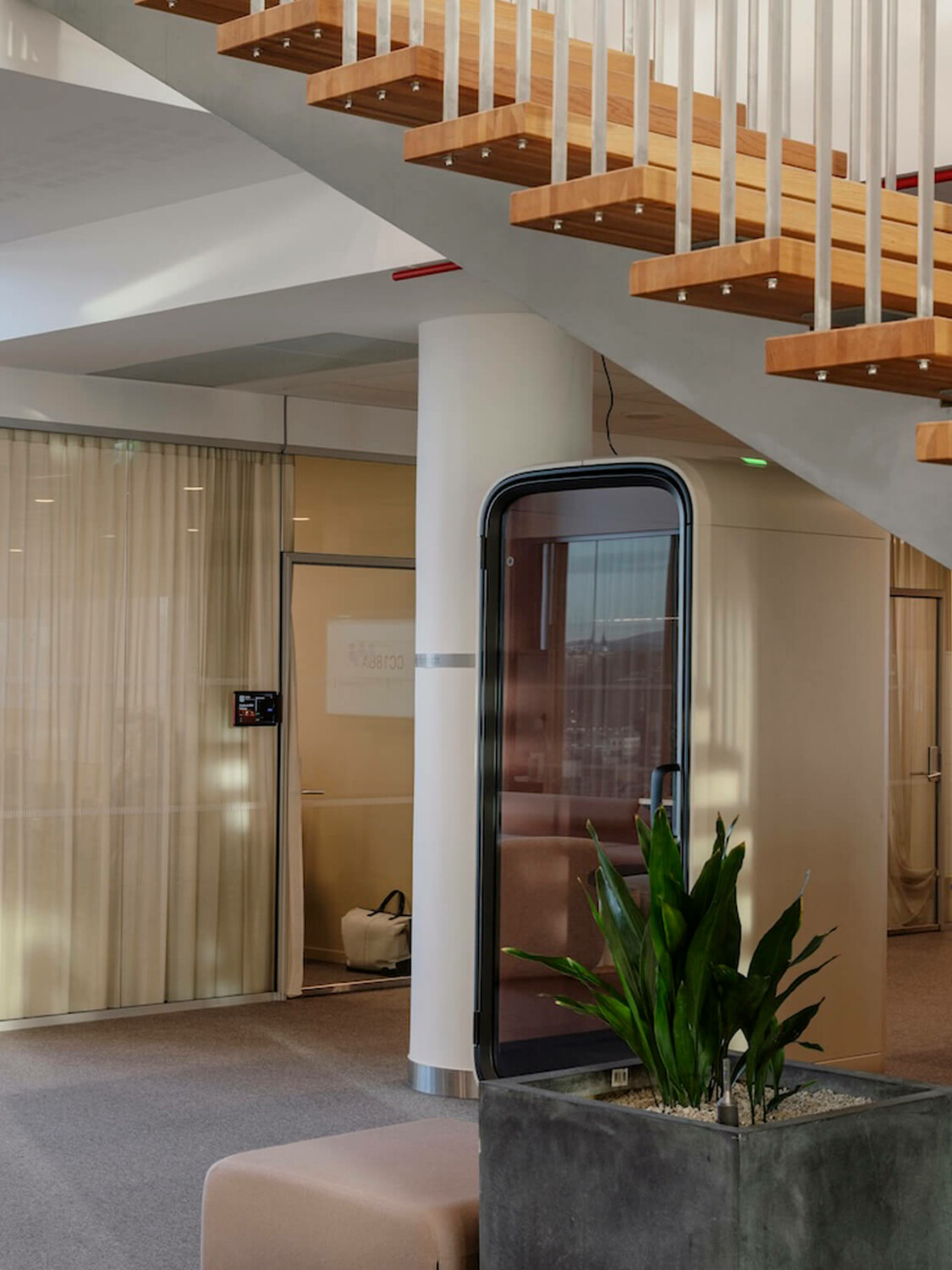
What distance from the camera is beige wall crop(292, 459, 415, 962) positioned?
793 cm

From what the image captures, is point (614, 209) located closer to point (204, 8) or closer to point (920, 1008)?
point (204, 8)

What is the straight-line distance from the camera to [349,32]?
2.76 m

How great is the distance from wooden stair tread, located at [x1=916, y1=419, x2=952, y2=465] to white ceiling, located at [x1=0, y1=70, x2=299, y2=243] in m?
2.51

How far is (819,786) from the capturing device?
5062 millimetres

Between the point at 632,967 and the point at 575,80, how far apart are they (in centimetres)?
153

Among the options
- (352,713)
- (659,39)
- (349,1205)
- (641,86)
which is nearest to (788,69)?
(659,39)

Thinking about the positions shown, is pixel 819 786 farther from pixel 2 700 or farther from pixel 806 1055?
pixel 2 700

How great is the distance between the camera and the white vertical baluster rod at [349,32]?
9.04 feet

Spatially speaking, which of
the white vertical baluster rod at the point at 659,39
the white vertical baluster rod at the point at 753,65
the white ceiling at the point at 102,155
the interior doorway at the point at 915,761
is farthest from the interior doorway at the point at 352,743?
the white vertical baluster rod at the point at 753,65

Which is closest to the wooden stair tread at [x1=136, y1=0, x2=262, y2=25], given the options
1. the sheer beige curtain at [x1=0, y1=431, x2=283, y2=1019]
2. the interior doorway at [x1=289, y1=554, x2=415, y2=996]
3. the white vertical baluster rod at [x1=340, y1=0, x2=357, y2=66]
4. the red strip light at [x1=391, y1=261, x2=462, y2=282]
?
the white vertical baluster rod at [x1=340, y1=0, x2=357, y2=66]

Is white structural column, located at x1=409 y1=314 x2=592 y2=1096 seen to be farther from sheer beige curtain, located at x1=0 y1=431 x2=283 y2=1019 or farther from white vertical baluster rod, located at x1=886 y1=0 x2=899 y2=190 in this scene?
white vertical baluster rod, located at x1=886 y1=0 x2=899 y2=190

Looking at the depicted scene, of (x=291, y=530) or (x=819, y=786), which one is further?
(x=291, y=530)

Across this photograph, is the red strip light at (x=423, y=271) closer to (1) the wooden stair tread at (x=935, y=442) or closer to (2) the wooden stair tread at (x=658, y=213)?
(2) the wooden stair tread at (x=658, y=213)

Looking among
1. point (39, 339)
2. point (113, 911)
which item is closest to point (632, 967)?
point (39, 339)
